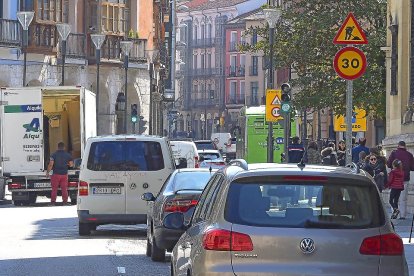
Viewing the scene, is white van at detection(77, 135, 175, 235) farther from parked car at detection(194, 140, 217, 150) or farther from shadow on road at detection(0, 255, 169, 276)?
parked car at detection(194, 140, 217, 150)

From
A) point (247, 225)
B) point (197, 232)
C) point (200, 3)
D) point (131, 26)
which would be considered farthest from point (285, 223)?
point (200, 3)

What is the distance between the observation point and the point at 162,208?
67.6 ft

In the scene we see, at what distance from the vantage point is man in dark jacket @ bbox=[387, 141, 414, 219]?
31.2m

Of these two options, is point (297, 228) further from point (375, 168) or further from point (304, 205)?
point (375, 168)

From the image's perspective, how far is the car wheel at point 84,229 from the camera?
26422 millimetres

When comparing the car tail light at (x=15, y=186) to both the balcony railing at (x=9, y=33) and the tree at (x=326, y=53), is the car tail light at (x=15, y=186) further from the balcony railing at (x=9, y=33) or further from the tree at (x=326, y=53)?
the balcony railing at (x=9, y=33)

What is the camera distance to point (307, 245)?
10.7 m

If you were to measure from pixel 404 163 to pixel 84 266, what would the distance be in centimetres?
1330

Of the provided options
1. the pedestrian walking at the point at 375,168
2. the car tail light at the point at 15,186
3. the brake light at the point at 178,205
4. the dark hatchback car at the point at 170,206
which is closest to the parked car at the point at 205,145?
the car tail light at the point at 15,186

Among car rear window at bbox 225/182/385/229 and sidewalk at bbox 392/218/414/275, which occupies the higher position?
car rear window at bbox 225/182/385/229

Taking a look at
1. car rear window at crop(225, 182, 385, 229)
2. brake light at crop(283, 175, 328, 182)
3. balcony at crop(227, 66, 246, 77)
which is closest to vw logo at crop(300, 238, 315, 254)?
car rear window at crop(225, 182, 385, 229)

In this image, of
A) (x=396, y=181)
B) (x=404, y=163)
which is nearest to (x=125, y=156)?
(x=396, y=181)

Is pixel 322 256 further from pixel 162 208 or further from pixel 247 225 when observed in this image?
pixel 162 208

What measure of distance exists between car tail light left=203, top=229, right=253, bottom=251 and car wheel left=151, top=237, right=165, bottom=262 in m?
9.57
